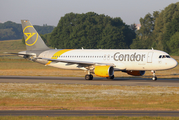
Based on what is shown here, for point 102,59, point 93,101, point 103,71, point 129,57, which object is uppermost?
point 129,57

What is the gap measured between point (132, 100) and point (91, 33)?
127m

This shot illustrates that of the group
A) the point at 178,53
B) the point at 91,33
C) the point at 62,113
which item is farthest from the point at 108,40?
the point at 62,113

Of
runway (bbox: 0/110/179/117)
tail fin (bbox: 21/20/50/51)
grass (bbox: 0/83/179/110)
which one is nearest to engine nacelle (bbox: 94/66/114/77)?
grass (bbox: 0/83/179/110)

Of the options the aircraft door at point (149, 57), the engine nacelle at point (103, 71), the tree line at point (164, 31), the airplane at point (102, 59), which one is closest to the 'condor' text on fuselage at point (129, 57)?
the airplane at point (102, 59)

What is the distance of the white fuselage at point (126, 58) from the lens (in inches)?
1585

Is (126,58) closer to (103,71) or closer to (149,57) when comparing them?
(149,57)

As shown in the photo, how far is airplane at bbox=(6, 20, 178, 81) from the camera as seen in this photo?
132 feet

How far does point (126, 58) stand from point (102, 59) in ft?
12.3

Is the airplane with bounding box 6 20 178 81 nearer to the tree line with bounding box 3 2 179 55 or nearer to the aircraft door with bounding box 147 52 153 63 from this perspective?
the aircraft door with bounding box 147 52 153 63

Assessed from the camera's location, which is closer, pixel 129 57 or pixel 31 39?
pixel 129 57

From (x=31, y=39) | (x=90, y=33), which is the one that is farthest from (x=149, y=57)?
(x=90, y=33)

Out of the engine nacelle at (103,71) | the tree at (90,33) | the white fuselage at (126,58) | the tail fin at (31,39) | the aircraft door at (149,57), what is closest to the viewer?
the engine nacelle at (103,71)

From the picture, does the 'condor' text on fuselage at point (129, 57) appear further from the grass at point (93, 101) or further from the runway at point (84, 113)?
the runway at point (84, 113)

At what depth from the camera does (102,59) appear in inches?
1711
